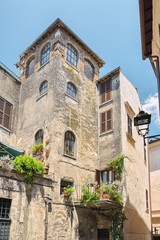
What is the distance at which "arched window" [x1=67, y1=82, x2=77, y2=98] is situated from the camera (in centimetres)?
1736

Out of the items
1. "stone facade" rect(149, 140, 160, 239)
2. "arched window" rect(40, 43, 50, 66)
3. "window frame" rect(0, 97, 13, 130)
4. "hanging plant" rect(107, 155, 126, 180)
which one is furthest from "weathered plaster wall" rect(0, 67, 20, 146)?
"stone facade" rect(149, 140, 160, 239)

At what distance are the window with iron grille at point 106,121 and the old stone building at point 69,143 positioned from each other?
0.23 ft

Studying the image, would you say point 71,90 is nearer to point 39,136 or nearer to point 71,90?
point 71,90

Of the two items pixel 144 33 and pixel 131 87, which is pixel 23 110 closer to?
pixel 131 87

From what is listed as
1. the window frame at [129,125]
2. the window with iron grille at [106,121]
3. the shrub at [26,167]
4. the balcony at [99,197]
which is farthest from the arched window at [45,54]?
the balcony at [99,197]

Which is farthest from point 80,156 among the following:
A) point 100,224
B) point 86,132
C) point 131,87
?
point 131,87

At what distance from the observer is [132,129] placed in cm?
1858

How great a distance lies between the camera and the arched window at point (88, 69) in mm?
19453

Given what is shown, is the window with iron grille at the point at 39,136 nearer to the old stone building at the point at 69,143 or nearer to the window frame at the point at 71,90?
the old stone building at the point at 69,143

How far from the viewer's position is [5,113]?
1706 cm

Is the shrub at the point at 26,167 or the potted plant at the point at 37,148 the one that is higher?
the potted plant at the point at 37,148

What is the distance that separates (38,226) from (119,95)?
32.0 ft

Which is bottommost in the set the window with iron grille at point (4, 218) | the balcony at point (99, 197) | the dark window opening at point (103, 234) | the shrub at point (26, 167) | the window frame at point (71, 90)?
the dark window opening at point (103, 234)

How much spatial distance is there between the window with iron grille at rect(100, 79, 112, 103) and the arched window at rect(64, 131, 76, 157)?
13.3 feet
